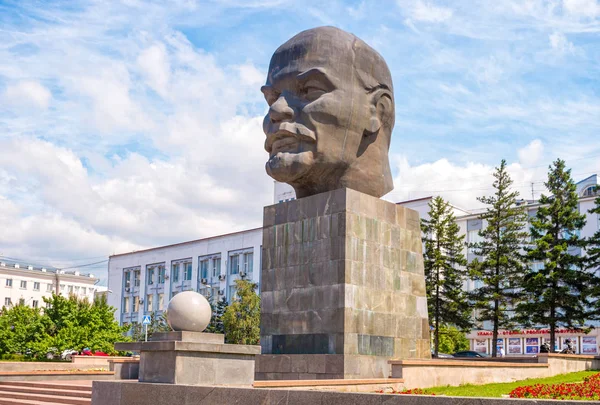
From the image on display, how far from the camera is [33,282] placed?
91.3 m

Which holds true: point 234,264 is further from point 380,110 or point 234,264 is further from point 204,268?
point 380,110

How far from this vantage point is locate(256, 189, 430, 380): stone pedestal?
46.2 feet

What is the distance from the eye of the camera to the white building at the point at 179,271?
53.8 m


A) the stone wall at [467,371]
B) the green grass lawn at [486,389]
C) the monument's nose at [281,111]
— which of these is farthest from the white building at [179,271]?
the monument's nose at [281,111]

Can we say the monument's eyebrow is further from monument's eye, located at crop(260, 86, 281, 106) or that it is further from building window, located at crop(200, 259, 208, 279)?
building window, located at crop(200, 259, 208, 279)

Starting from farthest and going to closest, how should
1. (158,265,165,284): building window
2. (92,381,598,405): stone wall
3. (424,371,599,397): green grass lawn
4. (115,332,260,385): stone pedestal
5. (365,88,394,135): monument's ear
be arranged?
(158,265,165,284): building window < (365,88,394,135): monument's ear < (424,371,599,397): green grass lawn < (115,332,260,385): stone pedestal < (92,381,598,405): stone wall

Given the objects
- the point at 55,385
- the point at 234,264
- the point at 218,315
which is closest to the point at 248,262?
the point at 234,264

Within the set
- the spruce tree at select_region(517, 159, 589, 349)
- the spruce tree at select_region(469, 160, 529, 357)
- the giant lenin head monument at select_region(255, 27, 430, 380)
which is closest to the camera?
the giant lenin head monument at select_region(255, 27, 430, 380)

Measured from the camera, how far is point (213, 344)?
31.2 ft

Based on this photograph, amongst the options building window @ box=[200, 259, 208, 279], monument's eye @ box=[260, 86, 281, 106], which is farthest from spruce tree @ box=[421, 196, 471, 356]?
building window @ box=[200, 259, 208, 279]

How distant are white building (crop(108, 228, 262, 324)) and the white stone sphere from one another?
41.9 metres

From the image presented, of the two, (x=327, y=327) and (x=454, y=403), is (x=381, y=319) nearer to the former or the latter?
(x=327, y=327)

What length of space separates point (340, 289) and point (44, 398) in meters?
6.54

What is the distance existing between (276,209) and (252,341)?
2241 centimetres
